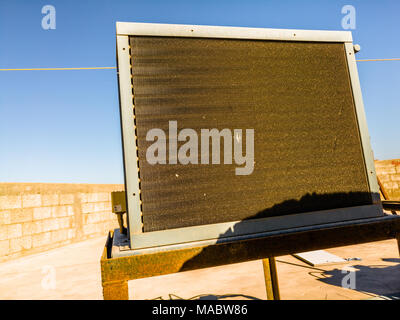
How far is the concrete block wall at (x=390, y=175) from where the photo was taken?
41.0 feet

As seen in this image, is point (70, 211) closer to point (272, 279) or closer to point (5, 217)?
point (5, 217)

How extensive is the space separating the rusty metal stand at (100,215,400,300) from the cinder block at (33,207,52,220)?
959cm

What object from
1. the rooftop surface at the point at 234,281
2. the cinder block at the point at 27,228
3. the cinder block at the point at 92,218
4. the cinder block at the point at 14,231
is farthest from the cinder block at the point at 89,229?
the rooftop surface at the point at 234,281

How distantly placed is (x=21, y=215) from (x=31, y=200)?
1.91 ft

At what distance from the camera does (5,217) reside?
26.4ft

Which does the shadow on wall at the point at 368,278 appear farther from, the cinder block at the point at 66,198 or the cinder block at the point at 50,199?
the cinder block at the point at 66,198

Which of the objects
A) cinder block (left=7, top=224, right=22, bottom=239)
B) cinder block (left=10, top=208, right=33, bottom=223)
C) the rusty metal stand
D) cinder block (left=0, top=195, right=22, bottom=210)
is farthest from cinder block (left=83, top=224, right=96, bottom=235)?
the rusty metal stand

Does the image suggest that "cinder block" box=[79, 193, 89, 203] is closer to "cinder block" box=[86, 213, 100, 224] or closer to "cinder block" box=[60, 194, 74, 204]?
"cinder block" box=[60, 194, 74, 204]

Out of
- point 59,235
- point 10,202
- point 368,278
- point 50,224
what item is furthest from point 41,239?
point 368,278

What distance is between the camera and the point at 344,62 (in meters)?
1.49

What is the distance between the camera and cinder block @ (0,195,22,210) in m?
8.01
